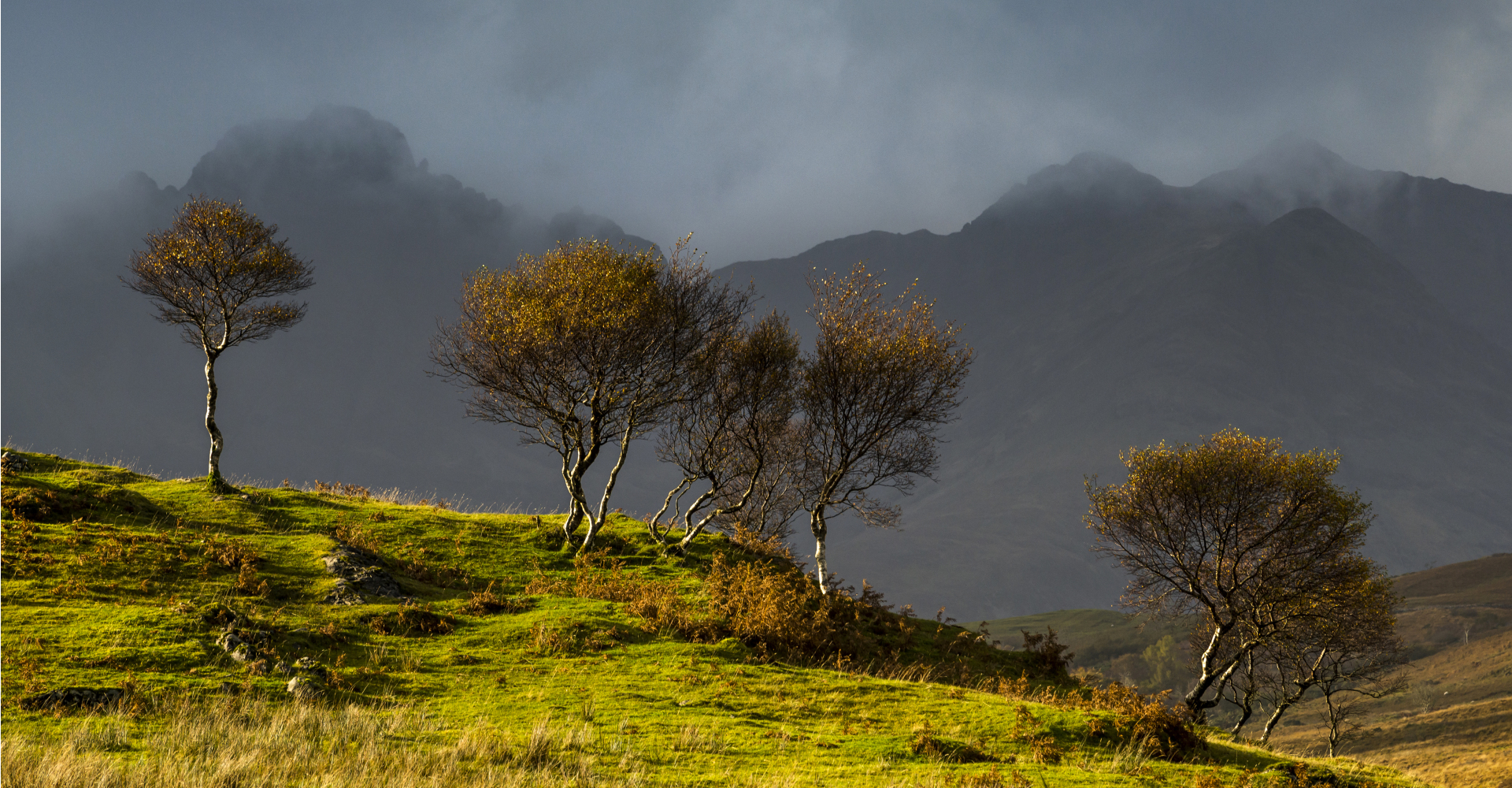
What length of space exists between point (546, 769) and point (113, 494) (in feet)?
81.3

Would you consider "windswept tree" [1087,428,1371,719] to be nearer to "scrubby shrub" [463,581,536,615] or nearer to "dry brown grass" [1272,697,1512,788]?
"scrubby shrub" [463,581,536,615]

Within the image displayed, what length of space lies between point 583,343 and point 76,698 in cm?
2244

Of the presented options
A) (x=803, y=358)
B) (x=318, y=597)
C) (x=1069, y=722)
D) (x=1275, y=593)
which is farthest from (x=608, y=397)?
(x=1275, y=593)

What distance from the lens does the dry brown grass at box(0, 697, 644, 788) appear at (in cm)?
1066

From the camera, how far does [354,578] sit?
80.9ft

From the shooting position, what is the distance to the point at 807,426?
53594 millimetres

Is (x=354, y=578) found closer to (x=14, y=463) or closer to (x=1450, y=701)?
Result: (x=14, y=463)

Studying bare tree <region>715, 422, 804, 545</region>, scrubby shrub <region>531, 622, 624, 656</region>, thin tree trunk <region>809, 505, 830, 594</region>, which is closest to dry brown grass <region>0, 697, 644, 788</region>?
scrubby shrub <region>531, 622, 624, 656</region>

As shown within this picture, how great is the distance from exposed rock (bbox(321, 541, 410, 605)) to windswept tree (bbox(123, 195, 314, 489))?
42.2 feet

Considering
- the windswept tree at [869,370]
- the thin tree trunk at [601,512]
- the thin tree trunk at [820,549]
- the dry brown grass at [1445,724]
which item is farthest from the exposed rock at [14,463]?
the dry brown grass at [1445,724]

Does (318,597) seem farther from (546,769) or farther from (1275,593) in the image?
(1275,593)

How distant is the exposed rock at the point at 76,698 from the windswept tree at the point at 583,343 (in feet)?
Result: 65.4

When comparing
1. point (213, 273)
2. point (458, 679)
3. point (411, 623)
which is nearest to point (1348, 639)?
point (458, 679)

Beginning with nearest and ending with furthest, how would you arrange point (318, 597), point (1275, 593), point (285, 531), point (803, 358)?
point (318, 597)
point (285, 531)
point (1275, 593)
point (803, 358)
